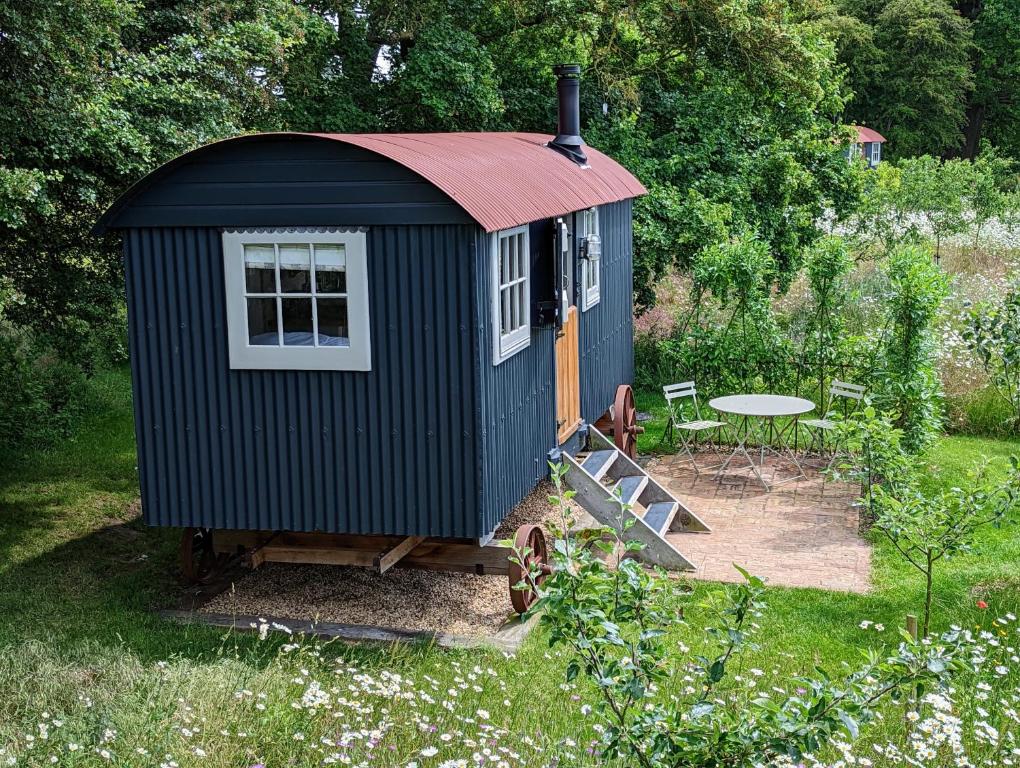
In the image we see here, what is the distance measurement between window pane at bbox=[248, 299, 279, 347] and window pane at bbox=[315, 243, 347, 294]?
0.40m

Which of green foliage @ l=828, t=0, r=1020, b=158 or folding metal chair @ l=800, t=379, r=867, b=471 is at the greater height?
green foliage @ l=828, t=0, r=1020, b=158

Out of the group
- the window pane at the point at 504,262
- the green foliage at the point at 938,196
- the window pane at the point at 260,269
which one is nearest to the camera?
the window pane at the point at 260,269

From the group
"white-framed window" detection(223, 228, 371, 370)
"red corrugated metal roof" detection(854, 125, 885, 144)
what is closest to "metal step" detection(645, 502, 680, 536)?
"white-framed window" detection(223, 228, 371, 370)

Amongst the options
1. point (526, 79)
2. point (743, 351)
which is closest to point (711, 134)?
point (526, 79)

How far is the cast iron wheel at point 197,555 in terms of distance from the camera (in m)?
9.23

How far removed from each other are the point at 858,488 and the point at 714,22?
8.16 meters

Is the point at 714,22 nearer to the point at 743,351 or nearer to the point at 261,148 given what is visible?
the point at 743,351

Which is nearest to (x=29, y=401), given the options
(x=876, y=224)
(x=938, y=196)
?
(x=876, y=224)

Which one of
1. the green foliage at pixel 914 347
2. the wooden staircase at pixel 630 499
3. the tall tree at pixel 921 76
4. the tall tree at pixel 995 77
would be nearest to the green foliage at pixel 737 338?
the green foliage at pixel 914 347

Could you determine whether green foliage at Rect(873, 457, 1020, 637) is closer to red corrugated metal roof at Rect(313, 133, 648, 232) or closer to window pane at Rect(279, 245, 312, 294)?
red corrugated metal roof at Rect(313, 133, 648, 232)

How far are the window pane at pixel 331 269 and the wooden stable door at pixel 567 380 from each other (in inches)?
105

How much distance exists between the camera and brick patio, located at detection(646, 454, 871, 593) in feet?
32.3

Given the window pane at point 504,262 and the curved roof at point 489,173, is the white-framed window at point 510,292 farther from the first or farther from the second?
the curved roof at point 489,173

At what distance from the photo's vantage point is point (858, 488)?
12461 mm
